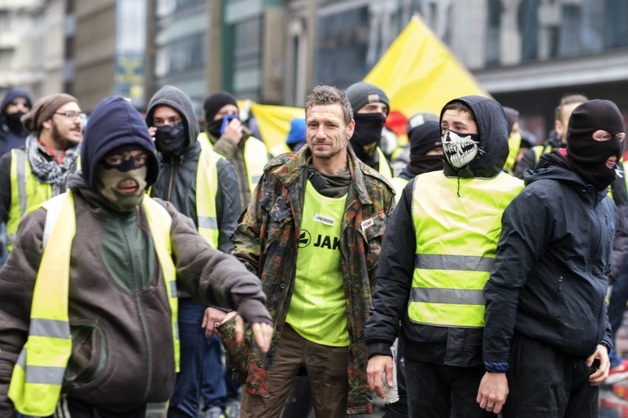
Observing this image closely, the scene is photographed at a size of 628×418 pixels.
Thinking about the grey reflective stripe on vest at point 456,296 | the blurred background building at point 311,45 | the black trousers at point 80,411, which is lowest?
the black trousers at point 80,411

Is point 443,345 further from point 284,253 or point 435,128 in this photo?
point 435,128

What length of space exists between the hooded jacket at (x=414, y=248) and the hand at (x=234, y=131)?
3994mm

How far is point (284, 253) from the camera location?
22.2 ft

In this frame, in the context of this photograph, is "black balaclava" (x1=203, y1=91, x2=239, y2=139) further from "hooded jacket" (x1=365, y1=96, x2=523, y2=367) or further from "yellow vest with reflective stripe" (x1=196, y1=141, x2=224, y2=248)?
"hooded jacket" (x1=365, y1=96, x2=523, y2=367)

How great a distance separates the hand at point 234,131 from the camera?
10195 millimetres

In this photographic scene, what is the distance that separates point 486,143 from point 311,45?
51.2m

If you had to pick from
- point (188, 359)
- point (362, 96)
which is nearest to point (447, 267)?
point (188, 359)

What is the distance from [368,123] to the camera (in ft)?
27.3

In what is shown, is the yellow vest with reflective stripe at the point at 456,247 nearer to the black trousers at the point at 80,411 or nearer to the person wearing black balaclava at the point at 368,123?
the black trousers at the point at 80,411

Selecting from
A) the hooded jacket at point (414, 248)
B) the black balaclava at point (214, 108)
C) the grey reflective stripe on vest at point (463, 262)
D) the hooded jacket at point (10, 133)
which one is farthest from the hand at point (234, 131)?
the grey reflective stripe on vest at point (463, 262)

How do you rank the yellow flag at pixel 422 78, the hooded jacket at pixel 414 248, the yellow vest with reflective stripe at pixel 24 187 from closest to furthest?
the hooded jacket at pixel 414 248 < the yellow vest with reflective stripe at pixel 24 187 < the yellow flag at pixel 422 78

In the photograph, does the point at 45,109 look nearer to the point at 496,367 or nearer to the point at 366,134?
the point at 366,134

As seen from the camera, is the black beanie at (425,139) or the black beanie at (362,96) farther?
the black beanie at (362,96)

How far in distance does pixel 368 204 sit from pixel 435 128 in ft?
5.20
